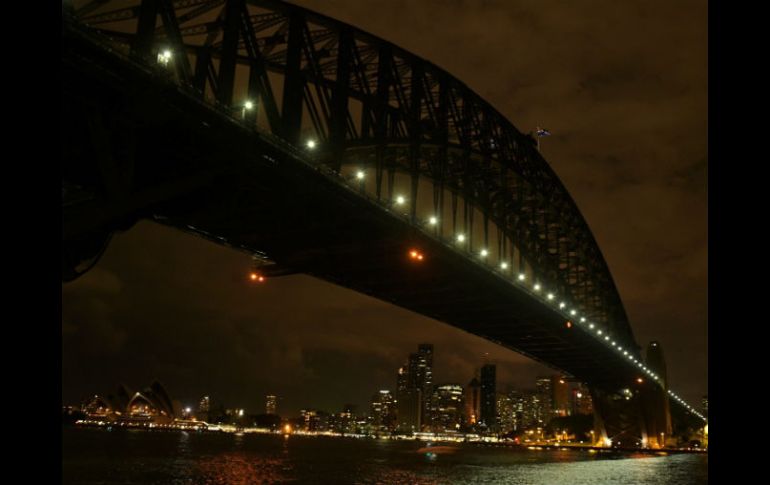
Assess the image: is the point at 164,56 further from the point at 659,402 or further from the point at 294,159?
the point at 659,402

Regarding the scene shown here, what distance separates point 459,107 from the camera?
60.0m

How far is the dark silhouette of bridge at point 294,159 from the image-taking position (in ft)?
82.9

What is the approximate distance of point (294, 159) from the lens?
32.3 meters

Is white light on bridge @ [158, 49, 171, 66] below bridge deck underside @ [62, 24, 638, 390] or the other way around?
the other way around

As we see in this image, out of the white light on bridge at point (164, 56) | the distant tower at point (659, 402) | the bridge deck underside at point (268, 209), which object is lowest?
the distant tower at point (659, 402)

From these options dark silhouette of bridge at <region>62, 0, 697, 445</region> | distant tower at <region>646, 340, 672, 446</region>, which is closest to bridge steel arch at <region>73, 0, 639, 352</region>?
dark silhouette of bridge at <region>62, 0, 697, 445</region>

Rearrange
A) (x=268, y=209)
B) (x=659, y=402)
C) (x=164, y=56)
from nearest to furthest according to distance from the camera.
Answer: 1. (x=164, y=56)
2. (x=268, y=209)
3. (x=659, y=402)

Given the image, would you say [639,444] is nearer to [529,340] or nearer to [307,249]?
[529,340]

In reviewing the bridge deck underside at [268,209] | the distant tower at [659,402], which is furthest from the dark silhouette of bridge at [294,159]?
the distant tower at [659,402]

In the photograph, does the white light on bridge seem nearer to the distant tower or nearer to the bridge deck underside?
the bridge deck underside

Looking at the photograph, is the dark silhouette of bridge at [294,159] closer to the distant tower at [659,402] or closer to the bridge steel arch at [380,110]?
the bridge steel arch at [380,110]

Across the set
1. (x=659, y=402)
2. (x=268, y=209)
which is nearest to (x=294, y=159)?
(x=268, y=209)

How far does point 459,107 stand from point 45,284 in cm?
5785

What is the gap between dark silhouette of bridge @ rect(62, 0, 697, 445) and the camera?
82.9ft
